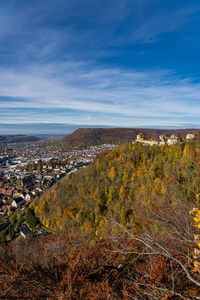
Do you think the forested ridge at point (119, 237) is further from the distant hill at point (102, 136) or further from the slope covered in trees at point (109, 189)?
the distant hill at point (102, 136)

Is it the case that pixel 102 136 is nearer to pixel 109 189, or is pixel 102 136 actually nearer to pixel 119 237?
pixel 109 189


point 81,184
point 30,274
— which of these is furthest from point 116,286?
point 81,184

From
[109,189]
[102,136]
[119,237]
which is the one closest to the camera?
[119,237]

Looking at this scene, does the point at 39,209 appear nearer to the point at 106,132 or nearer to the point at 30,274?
the point at 30,274

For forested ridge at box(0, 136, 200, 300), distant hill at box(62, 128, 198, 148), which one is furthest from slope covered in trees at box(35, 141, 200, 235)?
distant hill at box(62, 128, 198, 148)

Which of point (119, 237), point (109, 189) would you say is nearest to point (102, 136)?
point (109, 189)

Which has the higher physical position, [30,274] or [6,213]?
[30,274]

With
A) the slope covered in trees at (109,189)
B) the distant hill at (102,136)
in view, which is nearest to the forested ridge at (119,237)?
the slope covered in trees at (109,189)

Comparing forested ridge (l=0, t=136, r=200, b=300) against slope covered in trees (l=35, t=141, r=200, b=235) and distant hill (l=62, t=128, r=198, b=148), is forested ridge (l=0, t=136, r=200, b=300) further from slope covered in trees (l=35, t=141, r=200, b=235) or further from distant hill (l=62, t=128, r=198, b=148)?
Result: distant hill (l=62, t=128, r=198, b=148)
